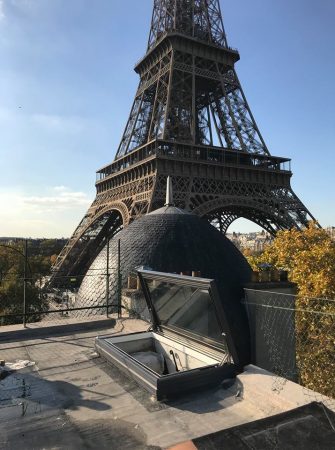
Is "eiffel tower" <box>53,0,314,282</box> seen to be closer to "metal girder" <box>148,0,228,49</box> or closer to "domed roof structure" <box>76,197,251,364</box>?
"metal girder" <box>148,0,228,49</box>

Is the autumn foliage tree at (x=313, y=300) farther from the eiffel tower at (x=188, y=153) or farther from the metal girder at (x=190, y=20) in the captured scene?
the metal girder at (x=190, y=20)

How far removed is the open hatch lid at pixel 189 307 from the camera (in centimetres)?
501

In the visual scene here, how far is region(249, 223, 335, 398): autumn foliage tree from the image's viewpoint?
36.8 feet

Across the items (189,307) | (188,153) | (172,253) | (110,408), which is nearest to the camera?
(110,408)

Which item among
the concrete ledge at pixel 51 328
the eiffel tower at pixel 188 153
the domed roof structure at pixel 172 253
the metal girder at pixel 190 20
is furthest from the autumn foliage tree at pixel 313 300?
the metal girder at pixel 190 20

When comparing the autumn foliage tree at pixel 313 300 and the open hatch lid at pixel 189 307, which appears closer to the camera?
the open hatch lid at pixel 189 307

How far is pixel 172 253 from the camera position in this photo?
10297 millimetres

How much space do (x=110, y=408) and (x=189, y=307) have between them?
5.87ft

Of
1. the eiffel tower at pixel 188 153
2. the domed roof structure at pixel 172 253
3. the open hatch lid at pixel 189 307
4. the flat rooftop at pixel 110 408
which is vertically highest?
the eiffel tower at pixel 188 153

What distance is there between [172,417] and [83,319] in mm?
5240

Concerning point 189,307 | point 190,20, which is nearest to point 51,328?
point 189,307

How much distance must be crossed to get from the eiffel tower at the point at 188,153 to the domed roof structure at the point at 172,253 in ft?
75.6

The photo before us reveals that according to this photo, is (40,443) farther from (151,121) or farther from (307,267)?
(151,121)

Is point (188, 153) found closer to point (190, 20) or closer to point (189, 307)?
point (190, 20)
